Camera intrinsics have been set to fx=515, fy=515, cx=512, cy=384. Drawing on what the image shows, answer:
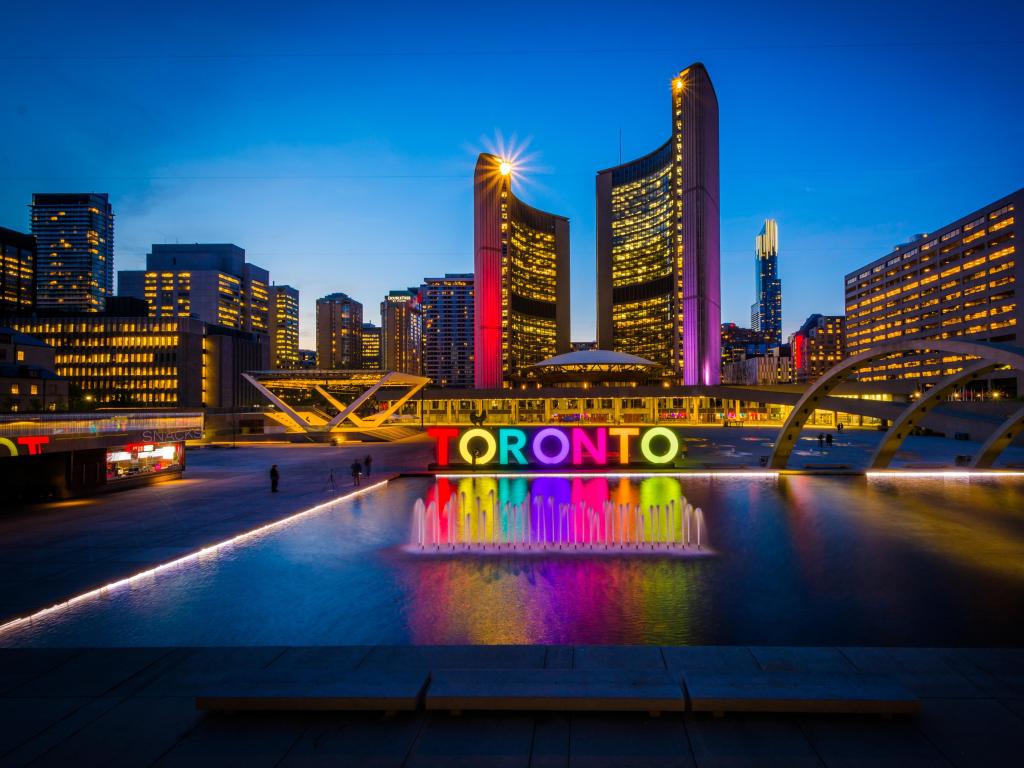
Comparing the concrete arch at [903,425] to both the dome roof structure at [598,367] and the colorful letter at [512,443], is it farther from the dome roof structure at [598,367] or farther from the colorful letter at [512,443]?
the dome roof structure at [598,367]

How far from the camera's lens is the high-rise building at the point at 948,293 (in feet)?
283

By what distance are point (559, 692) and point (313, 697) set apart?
2696 millimetres

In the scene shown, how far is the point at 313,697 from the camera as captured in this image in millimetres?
5629

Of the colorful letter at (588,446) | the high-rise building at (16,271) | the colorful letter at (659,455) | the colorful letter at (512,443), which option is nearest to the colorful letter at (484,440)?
the colorful letter at (512,443)

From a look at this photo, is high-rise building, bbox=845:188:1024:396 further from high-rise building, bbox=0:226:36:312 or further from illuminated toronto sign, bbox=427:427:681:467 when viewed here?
high-rise building, bbox=0:226:36:312

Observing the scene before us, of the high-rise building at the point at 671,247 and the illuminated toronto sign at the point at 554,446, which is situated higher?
the high-rise building at the point at 671,247

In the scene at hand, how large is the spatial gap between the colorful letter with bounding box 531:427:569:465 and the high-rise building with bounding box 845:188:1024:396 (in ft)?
217

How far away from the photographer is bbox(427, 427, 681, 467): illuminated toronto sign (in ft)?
86.4

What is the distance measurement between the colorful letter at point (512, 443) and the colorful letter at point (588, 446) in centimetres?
262

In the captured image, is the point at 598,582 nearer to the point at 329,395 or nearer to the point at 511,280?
the point at 329,395

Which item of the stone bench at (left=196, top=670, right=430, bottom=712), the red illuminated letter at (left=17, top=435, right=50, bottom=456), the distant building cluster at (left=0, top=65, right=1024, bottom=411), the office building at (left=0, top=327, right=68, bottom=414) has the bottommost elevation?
the stone bench at (left=196, top=670, right=430, bottom=712)

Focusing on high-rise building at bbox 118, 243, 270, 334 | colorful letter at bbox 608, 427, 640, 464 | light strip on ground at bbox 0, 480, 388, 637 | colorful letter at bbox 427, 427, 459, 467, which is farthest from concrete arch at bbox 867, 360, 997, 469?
high-rise building at bbox 118, 243, 270, 334

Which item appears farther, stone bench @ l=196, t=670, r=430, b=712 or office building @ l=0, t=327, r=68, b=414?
office building @ l=0, t=327, r=68, b=414

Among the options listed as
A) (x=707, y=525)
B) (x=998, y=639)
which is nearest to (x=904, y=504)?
(x=707, y=525)
